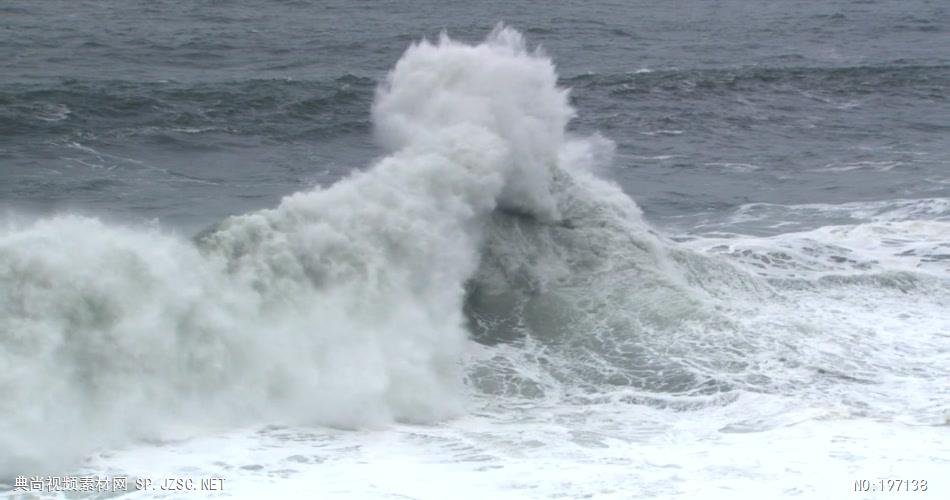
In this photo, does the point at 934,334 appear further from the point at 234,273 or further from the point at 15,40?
the point at 15,40

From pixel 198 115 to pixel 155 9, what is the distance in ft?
42.8

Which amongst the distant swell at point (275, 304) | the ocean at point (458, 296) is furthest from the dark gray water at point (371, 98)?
the distant swell at point (275, 304)

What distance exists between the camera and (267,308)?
10164 millimetres

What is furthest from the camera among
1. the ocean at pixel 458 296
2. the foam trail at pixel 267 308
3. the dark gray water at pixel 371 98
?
the dark gray water at pixel 371 98

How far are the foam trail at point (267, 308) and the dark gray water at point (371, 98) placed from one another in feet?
13.0

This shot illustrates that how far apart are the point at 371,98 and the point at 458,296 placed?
1247cm

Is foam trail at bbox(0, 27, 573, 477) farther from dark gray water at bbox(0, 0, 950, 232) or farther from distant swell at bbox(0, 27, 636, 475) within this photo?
dark gray water at bbox(0, 0, 950, 232)

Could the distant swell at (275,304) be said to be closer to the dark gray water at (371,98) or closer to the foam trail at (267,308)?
the foam trail at (267,308)

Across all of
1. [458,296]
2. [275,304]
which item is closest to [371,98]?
[458,296]

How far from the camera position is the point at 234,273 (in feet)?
33.6

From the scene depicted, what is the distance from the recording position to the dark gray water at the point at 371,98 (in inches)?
706

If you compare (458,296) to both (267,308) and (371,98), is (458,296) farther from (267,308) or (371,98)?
(371,98)

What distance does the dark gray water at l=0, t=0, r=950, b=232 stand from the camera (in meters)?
17.9

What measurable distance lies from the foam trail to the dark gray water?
3974 millimetres
